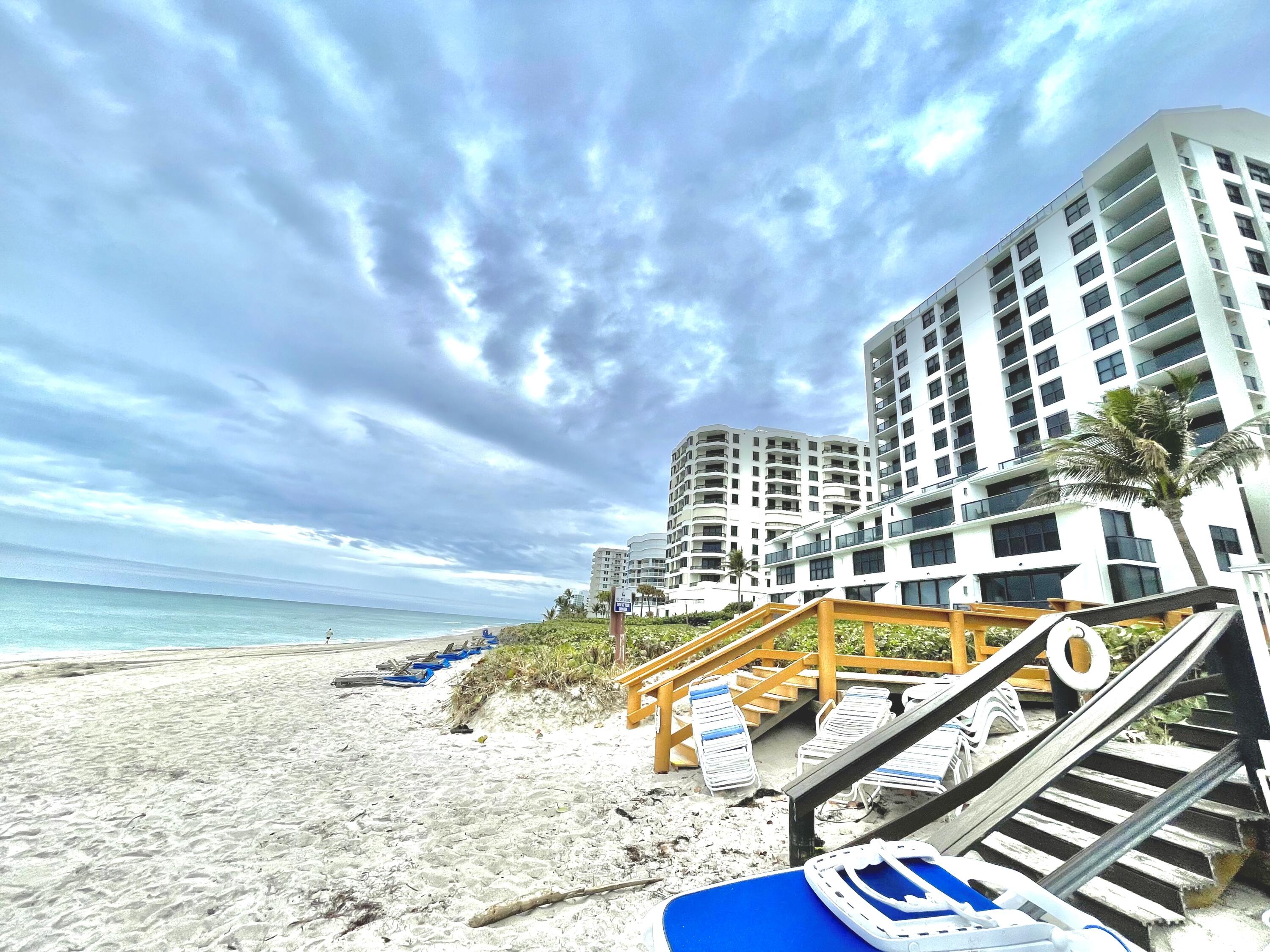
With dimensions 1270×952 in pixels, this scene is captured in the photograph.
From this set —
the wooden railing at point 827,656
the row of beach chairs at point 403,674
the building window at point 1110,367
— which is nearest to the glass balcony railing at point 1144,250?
the building window at point 1110,367

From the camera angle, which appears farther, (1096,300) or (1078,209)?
(1078,209)

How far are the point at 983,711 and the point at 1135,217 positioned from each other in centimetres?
→ 3840

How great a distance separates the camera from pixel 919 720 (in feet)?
9.48

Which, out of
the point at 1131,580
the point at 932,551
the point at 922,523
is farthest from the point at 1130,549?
the point at 922,523

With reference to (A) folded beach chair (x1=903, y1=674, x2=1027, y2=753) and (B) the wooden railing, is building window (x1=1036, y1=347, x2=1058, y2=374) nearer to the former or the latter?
(B) the wooden railing

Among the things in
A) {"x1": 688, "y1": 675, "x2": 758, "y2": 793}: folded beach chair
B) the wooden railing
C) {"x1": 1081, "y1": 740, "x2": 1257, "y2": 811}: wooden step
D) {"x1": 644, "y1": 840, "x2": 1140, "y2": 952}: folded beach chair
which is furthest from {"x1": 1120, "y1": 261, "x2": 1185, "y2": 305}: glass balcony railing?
{"x1": 644, "y1": 840, "x2": 1140, "y2": 952}: folded beach chair

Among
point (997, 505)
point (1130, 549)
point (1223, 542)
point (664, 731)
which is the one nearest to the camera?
point (664, 731)

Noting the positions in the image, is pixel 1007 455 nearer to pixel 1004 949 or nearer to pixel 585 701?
pixel 585 701

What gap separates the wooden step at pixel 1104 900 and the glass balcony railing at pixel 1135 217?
38.4m

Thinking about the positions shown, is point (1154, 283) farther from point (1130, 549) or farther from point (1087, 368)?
point (1130, 549)

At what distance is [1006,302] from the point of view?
118ft

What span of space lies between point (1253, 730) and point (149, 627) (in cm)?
6025

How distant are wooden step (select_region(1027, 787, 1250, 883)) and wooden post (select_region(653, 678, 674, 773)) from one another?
3.54 metres

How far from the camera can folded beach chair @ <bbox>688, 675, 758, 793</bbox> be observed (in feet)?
17.5
